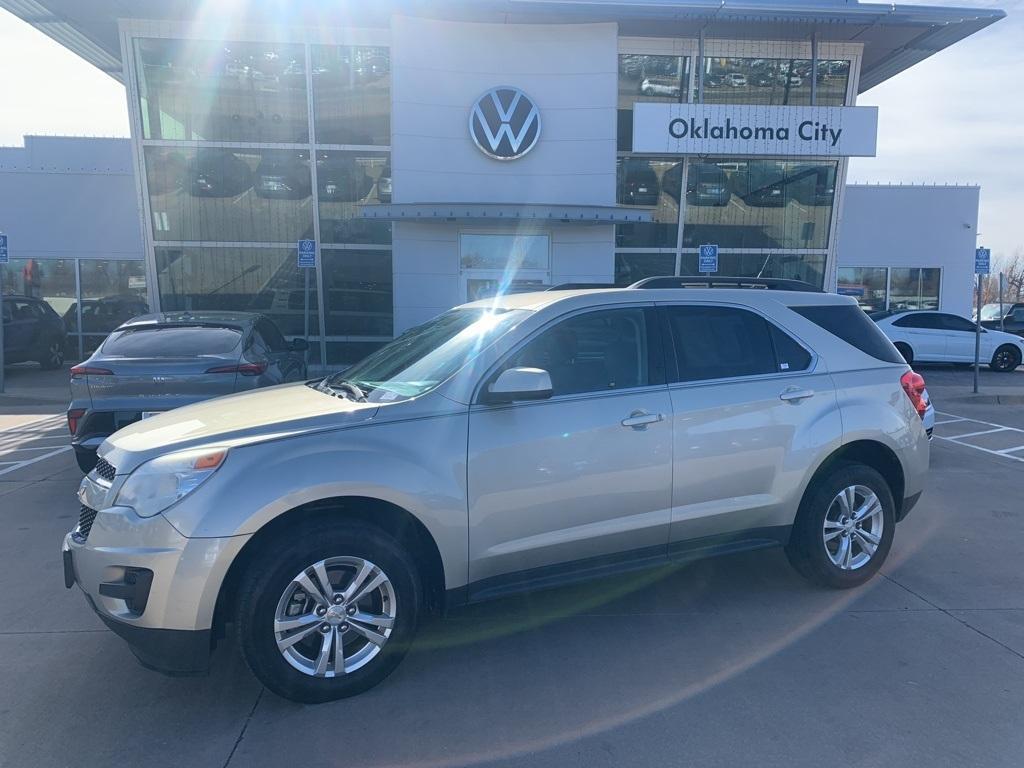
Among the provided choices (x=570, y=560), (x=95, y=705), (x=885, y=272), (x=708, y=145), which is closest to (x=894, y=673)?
(x=570, y=560)

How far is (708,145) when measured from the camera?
1559 cm

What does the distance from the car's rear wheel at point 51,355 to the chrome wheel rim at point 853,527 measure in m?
18.5

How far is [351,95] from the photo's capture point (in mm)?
15773

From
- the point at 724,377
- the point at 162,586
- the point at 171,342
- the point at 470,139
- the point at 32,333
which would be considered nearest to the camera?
the point at 162,586

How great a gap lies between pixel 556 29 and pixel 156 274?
944 centimetres

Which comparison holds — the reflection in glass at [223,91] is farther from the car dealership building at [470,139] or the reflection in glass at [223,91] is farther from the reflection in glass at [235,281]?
the reflection in glass at [235,281]

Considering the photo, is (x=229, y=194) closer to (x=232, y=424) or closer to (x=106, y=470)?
(x=106, y=470)

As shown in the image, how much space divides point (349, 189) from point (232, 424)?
519 inches

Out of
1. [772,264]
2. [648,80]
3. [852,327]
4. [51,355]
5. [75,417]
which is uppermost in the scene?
[648,80]

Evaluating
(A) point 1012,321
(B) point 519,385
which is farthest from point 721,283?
(A) point 1012,321

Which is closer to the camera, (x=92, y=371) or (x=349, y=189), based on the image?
(x=92, y=371)

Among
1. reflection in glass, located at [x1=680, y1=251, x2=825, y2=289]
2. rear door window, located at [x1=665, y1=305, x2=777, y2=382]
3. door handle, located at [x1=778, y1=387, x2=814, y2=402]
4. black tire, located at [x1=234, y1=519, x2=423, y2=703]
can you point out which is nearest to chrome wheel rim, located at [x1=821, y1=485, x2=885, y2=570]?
door handle, located at [x1=778, y1=387, x2=814, y2=402]

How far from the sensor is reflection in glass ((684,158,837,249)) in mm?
17062

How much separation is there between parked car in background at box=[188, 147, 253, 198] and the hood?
1291 centimetres
